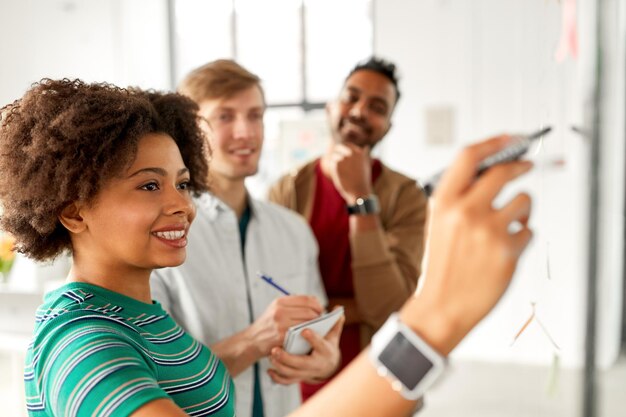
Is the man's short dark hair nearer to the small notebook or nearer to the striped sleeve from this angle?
the small notebook

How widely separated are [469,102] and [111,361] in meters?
3.48

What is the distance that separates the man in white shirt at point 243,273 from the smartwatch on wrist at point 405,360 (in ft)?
1.77

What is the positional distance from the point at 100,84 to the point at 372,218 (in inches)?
25.4

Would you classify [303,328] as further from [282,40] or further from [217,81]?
[282,40]

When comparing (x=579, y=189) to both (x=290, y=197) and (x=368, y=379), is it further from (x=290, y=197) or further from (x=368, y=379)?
(x=290, y=197)

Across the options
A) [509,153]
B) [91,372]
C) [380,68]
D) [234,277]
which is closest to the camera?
[509,153]

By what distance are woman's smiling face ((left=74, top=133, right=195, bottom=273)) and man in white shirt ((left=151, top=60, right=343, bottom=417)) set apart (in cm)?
25

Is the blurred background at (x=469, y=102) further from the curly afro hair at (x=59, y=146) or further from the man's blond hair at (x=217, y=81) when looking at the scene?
the curly afro hair at (x=59, y=146)

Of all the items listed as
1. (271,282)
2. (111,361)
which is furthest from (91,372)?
(271,282)

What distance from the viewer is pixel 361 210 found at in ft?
4.10

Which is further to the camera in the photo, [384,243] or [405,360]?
[384,243]

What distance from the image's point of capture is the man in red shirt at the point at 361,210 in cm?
124

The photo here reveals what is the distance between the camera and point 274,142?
4441mm

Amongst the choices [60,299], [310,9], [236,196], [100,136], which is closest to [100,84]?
[100,136]
